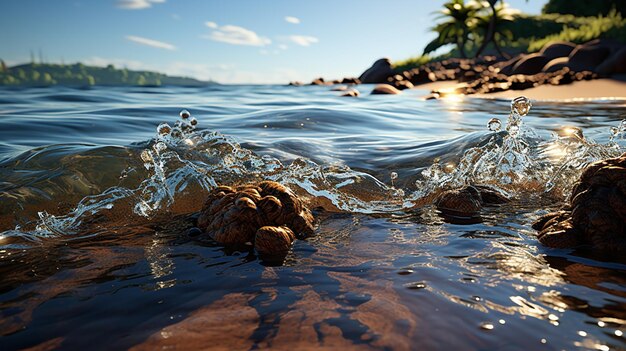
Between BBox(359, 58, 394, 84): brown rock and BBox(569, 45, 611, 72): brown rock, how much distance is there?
1136cm

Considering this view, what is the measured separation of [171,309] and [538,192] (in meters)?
3.42

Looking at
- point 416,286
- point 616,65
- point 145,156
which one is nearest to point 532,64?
point 616,65

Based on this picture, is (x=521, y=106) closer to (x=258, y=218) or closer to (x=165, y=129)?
(x=258, y=218)

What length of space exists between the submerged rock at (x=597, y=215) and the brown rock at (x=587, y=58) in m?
19.1

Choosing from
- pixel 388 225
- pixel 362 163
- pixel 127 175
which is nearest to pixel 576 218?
pixel 388 225

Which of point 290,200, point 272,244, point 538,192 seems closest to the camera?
point 272,244

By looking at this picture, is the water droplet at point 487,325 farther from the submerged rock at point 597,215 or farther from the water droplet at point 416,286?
the submerged rock at point 597,215

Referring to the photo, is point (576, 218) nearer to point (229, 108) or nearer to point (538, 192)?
point (538, 192)

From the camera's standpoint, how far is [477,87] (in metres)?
18.7

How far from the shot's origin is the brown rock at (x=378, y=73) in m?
29.6

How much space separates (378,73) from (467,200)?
1062 inches

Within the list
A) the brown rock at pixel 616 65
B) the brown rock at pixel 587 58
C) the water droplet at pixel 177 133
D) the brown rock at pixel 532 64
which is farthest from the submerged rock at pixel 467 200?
the brown rock at pixel 532 64

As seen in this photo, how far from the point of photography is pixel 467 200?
12.2 ft

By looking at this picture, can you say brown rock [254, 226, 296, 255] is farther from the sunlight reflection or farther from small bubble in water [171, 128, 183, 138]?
small bubble in water [171, 128, 183, 138]
